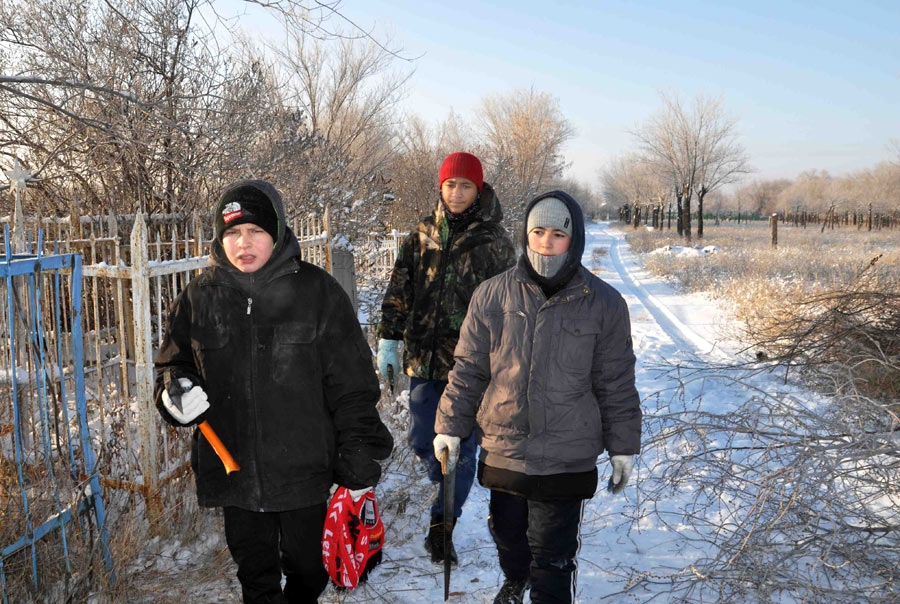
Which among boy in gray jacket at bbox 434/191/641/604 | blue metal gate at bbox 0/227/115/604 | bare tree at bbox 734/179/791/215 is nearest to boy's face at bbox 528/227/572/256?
boy in gray jacket at bbox 434/191/641/604

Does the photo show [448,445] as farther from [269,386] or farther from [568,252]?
[568,252]

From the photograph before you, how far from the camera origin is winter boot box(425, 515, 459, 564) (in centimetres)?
318

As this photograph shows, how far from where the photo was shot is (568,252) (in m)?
2.41

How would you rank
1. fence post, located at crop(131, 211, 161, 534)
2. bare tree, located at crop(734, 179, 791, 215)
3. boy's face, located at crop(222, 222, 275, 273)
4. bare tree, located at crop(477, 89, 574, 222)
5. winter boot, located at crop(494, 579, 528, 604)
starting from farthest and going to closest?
bare tree, located at crop(734, 179, 791, 215) → bare tree, located at crop(477, 89, 574, 222) → fence post, located at crop(131, 211, 161, 534) → winter boot, located at crop(494, 579, 528, 604) → boy's face, located at crop(222, 222, 275, 273)

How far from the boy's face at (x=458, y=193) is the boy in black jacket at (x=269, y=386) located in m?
1.17

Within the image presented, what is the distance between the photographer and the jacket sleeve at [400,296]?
11.0ft

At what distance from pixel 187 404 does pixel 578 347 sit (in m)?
1.46

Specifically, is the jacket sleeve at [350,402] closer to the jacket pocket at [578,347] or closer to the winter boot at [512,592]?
the jacket pocket at [578,347]

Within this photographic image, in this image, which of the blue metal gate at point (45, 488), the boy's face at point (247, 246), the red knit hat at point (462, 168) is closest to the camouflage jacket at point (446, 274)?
the red knit hat at point (462, 168)

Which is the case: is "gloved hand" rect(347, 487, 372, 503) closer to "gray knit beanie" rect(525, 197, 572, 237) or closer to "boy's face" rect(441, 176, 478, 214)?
"gray knit beanie" rect(525, 197, 572, 237)

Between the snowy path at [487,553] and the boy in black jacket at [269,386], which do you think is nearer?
the boy in black jacket at [269,386]

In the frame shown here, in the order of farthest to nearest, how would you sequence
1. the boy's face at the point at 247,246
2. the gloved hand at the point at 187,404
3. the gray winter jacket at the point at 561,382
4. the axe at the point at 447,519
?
the axe at the point at 447,519 < the gray winter jacket at the point at 561,382 < the boy's face at the point at 247,246 < the gloved hand at the point at 187,404

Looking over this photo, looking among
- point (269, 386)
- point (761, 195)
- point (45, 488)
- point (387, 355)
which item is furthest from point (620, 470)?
point (761, 195)

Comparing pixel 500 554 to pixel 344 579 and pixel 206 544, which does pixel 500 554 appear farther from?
pixel 206 544
